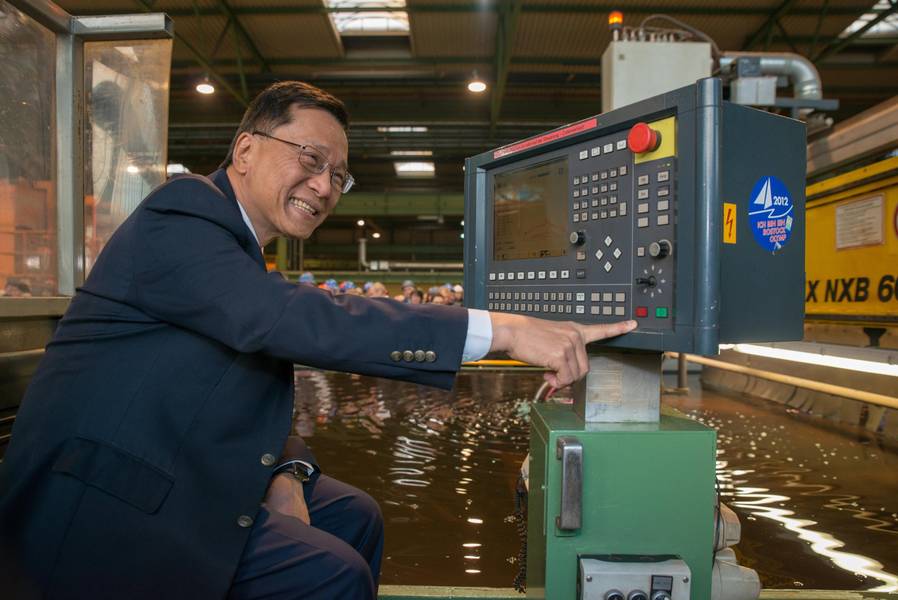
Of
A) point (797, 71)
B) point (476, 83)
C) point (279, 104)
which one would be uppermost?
point (476, 83)

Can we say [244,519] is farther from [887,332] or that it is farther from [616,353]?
[887,332]

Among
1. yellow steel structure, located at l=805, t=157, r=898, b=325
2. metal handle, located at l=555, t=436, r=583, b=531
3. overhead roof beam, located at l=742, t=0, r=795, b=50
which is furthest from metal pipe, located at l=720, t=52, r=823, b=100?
overhead roof beam, located at l=742, t=0, r=795, b=50

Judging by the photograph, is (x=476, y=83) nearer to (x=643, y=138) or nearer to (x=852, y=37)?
(x=852, y=37)

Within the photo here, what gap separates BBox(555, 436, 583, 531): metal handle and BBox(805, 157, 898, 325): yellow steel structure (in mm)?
2080

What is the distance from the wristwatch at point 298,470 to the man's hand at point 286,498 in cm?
2

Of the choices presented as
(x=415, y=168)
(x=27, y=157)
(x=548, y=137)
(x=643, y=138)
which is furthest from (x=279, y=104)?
(x=415, y=168)

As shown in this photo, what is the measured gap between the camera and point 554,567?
0.98m

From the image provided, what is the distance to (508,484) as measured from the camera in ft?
7.20

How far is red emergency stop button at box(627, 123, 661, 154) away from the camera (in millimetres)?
920

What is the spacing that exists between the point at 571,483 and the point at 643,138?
1.91 feet

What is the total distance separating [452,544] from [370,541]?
0.60 m

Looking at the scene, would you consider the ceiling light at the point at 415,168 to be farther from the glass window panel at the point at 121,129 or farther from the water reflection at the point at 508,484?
the glass window panel at the point at 121,129

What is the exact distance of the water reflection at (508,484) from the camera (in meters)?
1.60

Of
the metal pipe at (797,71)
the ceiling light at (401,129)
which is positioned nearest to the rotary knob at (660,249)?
the metal pipe at (797,71)
